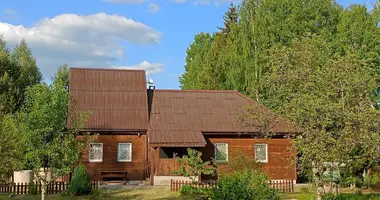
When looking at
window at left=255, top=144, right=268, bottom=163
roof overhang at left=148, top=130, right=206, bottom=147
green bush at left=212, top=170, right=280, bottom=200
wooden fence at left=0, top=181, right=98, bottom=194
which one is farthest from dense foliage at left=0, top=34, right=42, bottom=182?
green bush at left=212, top=170, right=280, bottom=200

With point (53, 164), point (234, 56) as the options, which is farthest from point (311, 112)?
point (234, 56)

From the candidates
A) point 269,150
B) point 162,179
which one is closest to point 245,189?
point 162,179

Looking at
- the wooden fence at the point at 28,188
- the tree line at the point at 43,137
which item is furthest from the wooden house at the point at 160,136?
the tree line at the point at 43,137

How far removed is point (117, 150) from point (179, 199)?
9273mm

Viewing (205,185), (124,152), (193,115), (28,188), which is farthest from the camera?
(193,115)

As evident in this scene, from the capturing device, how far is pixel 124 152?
1172 inches

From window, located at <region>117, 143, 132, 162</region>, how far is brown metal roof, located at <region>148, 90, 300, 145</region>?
216cm

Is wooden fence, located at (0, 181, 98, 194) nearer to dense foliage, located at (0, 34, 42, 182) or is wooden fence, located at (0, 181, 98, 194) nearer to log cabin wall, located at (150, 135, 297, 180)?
dense foliage, located at (0, 34, 42, 182)

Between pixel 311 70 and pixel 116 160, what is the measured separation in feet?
50.3

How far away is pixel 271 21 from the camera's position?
41281 millimetres

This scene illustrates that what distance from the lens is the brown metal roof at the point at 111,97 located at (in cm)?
2970

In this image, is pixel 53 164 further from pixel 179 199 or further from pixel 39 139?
pixel 179 199

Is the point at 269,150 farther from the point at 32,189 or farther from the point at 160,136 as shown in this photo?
the point at 32,189

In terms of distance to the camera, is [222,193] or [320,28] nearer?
[222,193]
